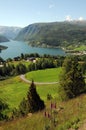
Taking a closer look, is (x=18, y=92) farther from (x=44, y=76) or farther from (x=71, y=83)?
(x=71, y=83)

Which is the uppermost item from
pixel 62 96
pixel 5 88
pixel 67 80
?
pixel 67 80

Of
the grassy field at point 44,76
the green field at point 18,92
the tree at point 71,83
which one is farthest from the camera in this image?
the grassy field at point 44,76

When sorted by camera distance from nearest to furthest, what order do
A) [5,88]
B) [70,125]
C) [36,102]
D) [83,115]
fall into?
[70,125] → [83,115] → [36,102] → [5,88]

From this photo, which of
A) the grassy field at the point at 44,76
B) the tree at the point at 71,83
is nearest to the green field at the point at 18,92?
the grassy field at the point at 44,76

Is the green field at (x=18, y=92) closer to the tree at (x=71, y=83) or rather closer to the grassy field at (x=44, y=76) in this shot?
the grassy field at (x=44, y=76)

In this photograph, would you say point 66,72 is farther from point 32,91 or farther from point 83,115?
point 83,115

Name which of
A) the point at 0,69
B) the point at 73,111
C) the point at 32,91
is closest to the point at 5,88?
the point at 0,69

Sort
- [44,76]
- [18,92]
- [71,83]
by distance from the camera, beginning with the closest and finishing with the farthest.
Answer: [71,83] → [18,92] → [44,76]

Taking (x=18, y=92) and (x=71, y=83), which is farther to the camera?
(x=18, y=92)

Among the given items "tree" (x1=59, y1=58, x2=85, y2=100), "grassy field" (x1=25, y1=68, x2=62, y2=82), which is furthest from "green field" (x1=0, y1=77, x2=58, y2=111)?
"tree" (x1=59, y1=58, x2=85, y2=100)

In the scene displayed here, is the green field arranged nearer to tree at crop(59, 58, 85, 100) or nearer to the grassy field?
the grassy field

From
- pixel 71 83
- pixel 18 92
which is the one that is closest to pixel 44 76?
pixel 18 92
